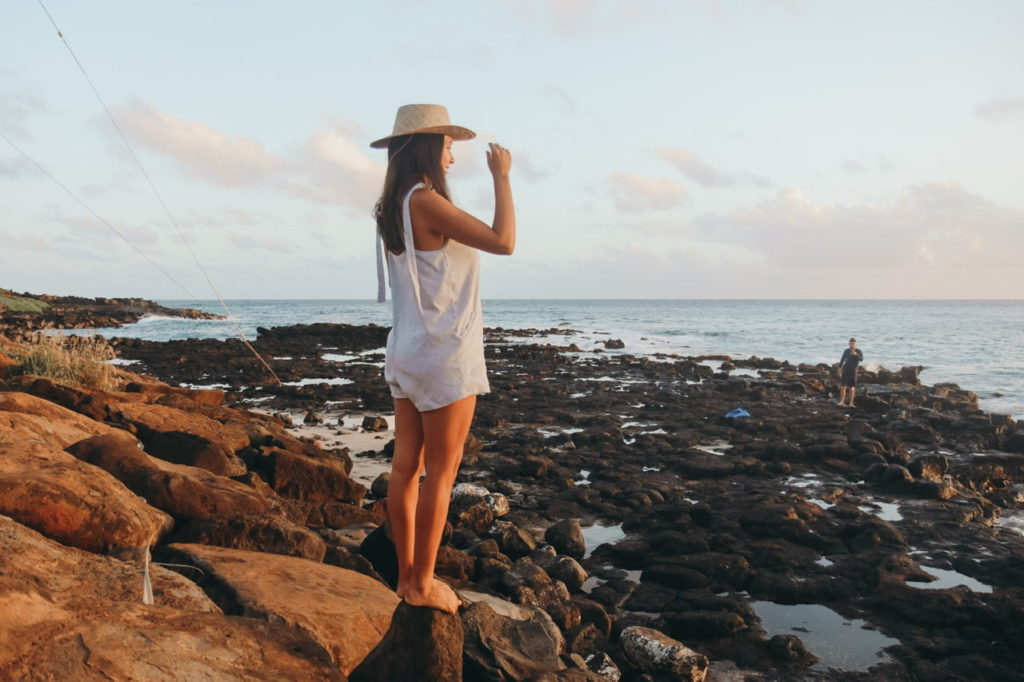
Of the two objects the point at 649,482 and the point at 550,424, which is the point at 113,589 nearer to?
the point at 649,482

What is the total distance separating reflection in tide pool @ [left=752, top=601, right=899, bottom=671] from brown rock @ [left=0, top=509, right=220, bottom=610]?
4135mm

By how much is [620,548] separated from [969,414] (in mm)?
13445

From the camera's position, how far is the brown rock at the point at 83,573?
10.1ft

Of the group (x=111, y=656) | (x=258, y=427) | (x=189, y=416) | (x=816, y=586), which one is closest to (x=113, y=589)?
(x=111, y=656)

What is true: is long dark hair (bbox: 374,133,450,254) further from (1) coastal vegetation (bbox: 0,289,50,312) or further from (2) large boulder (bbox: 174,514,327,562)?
(1) coastal vegetation (bbox: 0,289,50,312)

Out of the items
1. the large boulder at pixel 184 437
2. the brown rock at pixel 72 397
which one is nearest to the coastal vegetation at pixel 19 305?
the brown rock at pixel 72 397

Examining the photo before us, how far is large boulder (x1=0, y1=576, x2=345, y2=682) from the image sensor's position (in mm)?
2410

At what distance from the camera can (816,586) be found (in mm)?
6387

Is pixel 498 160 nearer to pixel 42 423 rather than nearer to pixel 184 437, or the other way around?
pixel 42 423

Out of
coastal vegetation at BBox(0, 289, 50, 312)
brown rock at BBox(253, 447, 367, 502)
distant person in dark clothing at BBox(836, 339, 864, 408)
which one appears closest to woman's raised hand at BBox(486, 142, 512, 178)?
brown rock at BBox(253, 447, 367, 502)

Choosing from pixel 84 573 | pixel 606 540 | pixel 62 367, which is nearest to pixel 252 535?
pixel 84 573

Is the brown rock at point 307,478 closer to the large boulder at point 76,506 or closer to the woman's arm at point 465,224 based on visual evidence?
the large boulder at point 76,506

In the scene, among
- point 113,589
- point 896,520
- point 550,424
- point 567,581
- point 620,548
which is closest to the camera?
point 113,589

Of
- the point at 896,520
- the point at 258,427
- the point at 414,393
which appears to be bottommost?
the point at 896,520
